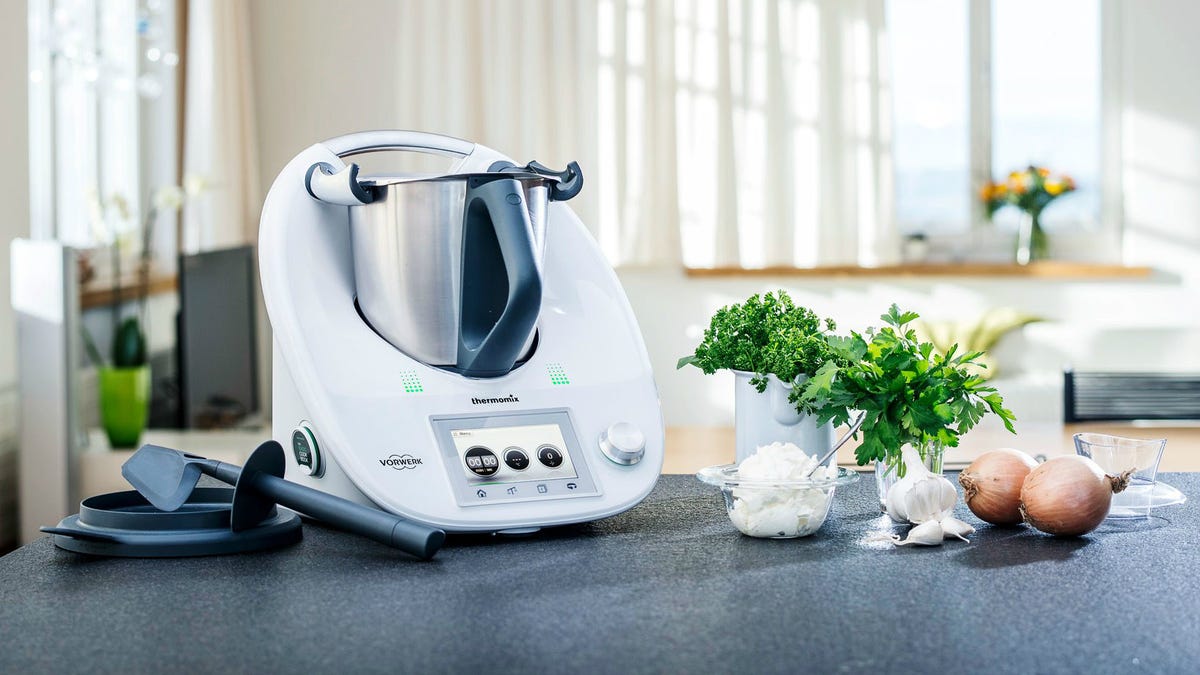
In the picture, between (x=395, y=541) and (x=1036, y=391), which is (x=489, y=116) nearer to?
(x=1036, y=391)

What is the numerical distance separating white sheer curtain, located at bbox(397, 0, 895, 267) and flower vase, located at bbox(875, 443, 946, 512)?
134 inches

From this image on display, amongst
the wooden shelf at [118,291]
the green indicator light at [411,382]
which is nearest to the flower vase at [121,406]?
the wooden shelf at [118,291]

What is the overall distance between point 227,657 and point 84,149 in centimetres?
330

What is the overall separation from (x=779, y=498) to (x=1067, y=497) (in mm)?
199

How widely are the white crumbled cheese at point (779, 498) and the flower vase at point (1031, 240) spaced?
3766 mm

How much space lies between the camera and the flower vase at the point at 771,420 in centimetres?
94

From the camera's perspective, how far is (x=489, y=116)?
429 centimetres

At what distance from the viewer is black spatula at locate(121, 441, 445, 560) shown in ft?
2.52

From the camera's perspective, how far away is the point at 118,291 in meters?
3.42

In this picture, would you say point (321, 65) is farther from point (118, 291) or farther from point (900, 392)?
point (900, 392)

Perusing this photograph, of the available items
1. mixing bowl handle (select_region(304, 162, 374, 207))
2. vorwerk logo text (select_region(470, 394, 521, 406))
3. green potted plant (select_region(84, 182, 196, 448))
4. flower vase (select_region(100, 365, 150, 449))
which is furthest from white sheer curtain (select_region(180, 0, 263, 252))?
vorwerk logo text (select_region(470, 394, 521, 406))

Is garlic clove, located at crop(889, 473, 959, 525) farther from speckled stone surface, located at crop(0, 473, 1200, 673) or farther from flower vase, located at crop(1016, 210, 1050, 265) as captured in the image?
flower vase, located at crop(1016, 210, 1050, 265)

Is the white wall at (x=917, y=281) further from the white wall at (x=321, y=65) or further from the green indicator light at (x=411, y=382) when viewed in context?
the green indicator light at (x=411, y=382)

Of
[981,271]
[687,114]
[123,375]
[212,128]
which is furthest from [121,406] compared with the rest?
[981,271]
